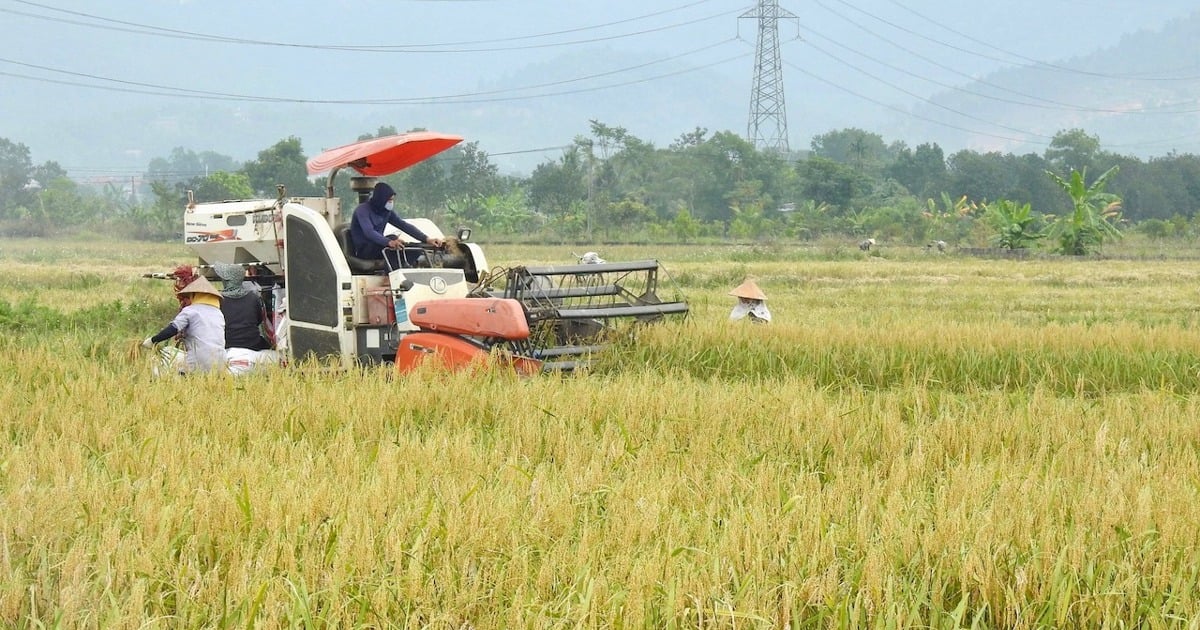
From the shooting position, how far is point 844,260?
98.0ft

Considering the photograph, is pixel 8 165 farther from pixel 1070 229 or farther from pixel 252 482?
pixel 252 482

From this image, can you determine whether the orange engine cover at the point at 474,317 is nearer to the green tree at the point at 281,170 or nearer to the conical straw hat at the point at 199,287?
the conical straw hat at the point at 199,287

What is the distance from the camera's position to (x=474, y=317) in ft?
25.1

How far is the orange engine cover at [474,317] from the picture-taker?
7.49m

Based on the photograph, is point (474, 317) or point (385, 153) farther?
point (385, 153)

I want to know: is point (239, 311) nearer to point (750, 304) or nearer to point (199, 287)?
point (199, 287)

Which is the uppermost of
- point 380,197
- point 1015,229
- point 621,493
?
point 380,197

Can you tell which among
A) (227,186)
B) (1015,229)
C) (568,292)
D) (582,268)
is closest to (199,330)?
(568,292)

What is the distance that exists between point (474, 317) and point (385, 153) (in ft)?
5.12

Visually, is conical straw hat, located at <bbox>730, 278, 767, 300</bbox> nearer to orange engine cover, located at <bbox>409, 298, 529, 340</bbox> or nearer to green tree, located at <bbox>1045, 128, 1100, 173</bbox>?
orange engine cover, located at <bbox>409, 298, 529, 340</bbox>

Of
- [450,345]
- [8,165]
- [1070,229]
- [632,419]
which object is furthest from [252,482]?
[8,165]

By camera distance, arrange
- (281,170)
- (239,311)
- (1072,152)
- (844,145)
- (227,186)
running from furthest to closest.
A: (844,145) < (1072,152) < (227,186) < (281,170) < (239,311)

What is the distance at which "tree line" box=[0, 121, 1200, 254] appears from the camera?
145ft

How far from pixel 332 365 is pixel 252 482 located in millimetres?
3494
